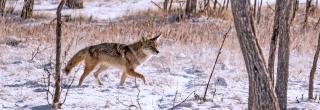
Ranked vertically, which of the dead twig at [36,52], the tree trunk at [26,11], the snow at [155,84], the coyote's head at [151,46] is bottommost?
the snow at [155,84]

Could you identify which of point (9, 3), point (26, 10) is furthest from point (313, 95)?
point (9, 3)

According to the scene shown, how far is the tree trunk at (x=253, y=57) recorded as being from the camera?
6484 millimetres

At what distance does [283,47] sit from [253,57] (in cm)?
167

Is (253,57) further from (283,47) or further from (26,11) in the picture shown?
(26,11)

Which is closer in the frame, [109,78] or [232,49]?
[109,78]

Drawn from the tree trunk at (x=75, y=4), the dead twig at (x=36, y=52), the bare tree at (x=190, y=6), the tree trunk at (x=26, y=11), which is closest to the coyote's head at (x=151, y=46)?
the dead twig at (x=36, y=52)

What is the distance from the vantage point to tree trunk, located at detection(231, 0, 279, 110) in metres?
6.48

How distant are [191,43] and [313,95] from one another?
428 cm

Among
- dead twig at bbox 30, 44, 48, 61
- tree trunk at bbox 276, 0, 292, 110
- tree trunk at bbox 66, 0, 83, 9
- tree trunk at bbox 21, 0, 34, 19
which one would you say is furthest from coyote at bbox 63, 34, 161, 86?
tree trunk at bbox 66, 0, 83, 9

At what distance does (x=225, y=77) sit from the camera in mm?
11711

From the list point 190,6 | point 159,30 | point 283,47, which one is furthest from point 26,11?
point 283,47

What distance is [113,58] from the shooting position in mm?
10906

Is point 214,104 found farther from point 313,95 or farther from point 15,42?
point 15,42

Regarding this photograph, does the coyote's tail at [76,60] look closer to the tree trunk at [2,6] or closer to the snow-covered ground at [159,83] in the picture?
the snow-covered ground at [159,83]
